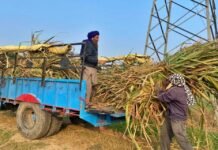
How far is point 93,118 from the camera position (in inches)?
224

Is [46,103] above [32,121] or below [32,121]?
above

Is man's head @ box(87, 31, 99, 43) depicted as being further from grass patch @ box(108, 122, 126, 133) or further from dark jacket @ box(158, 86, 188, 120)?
grass patch @ box(108, 122, 126, 133)

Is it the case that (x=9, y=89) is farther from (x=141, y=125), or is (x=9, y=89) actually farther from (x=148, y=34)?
(x=148, y=34)

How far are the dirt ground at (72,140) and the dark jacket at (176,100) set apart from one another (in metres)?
1.29

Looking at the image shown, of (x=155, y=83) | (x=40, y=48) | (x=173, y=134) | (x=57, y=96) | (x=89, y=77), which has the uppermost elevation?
(x=40, y=48)

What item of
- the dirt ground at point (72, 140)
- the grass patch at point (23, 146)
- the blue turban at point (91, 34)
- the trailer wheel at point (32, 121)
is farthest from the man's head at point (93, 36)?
the grass patch at point (23, 146)

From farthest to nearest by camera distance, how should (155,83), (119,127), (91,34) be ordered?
→ 1. (119,127)
2. (91,34)
3. (155,83)

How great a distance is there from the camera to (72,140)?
6766 mm

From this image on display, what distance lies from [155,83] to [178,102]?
1.75 feet

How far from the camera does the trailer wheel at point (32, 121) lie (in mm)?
6535

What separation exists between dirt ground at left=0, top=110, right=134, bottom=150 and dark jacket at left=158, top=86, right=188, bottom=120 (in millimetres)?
1295

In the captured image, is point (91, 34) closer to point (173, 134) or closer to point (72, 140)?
point (72, 140)

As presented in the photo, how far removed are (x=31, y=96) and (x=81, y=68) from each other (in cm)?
151

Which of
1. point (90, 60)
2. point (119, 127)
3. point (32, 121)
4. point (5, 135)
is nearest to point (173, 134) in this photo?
point (90, 60)
